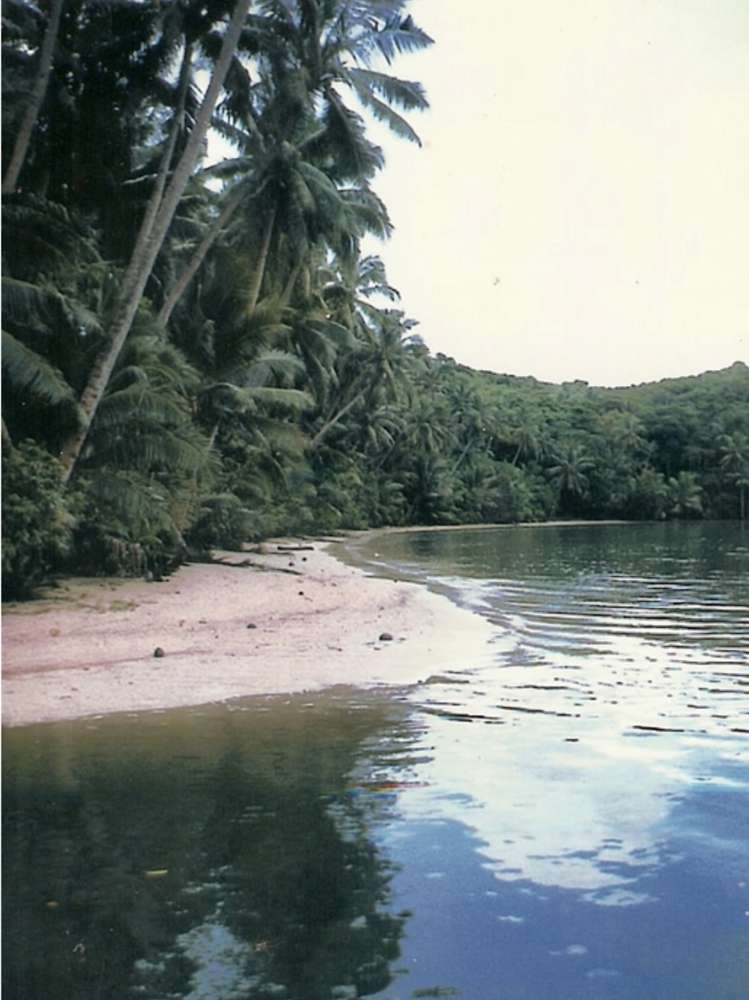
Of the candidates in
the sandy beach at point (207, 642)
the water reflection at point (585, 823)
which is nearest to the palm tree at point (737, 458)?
the sandy beach at point (207, 642)

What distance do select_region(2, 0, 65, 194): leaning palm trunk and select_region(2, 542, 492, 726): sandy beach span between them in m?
5.40

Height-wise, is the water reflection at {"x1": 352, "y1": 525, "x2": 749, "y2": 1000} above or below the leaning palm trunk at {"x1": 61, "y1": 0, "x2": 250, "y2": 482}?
below

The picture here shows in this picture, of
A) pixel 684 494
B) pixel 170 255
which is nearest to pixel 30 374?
pixel 170 255

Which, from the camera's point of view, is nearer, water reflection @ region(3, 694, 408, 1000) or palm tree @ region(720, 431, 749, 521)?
water reflection @ region(3, 694, 408, 1000)

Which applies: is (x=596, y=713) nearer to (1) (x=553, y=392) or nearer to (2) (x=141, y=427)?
(2) (x=141, y=427)

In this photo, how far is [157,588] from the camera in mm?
16109

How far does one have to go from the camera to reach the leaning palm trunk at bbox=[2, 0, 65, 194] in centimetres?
1316

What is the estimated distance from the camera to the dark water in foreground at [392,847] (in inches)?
143

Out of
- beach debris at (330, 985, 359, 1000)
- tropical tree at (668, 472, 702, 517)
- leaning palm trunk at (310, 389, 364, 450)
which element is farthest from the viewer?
tropical tree at (668, 472, 702, 517)

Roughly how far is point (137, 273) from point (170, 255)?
614cm

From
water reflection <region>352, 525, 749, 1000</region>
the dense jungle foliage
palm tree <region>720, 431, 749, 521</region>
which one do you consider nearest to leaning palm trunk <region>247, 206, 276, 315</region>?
the dense jungle foliage

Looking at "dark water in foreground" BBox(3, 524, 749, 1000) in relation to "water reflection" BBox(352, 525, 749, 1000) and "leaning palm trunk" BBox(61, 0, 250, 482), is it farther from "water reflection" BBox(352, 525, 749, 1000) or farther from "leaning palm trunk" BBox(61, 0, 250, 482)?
"leaning palm trunk" BBox(61, 0, 250, 482)

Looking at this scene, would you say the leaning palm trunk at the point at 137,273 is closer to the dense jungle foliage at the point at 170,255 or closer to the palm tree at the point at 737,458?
the dense jungle foliage at the point at 170,255

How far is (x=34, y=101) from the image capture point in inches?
527
